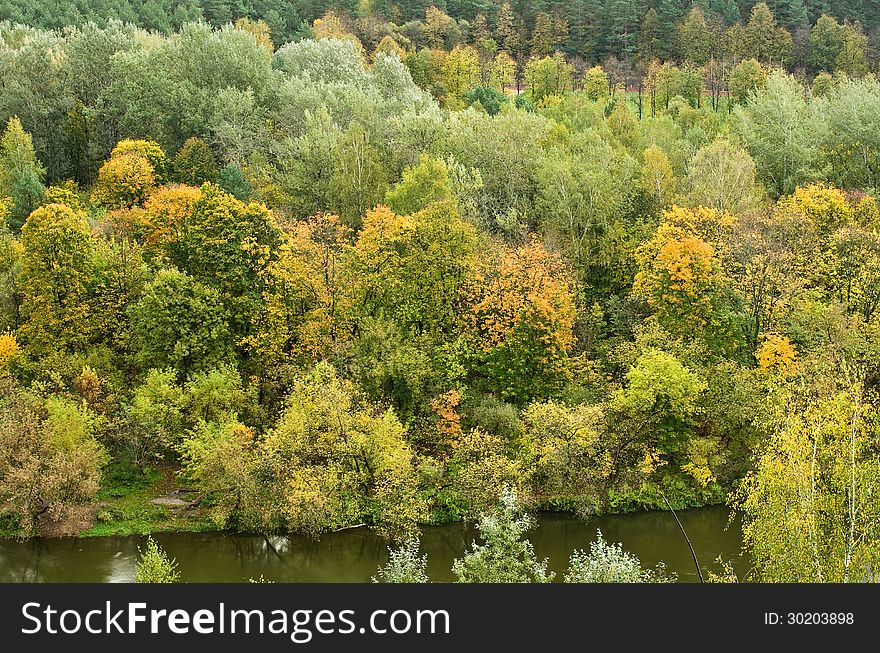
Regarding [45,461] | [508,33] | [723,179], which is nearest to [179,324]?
[45,461]

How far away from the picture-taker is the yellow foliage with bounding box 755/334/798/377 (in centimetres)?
4488

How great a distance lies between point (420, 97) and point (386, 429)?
36.3 meters

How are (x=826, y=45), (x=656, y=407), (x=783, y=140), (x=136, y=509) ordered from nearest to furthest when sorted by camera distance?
(x=136, y=509) → (x=656, y=407) → (x=783, y=140) → (x=826, y=45)

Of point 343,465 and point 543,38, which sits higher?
point 543,38

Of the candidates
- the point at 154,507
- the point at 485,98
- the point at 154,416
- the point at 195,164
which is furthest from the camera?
the point at 485,98

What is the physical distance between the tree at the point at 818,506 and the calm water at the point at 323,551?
40.7 feet

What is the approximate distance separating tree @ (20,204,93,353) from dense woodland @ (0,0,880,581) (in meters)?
0.14

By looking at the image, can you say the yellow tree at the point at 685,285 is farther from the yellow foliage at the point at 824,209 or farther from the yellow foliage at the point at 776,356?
the yellow foliage at the point at 824,209

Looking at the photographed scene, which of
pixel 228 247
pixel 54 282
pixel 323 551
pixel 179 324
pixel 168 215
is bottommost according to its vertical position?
pixel 323 551

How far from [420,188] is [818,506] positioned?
31953 mm

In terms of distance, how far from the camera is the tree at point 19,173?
5541 cm

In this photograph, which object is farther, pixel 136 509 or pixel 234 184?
pixel 234 184

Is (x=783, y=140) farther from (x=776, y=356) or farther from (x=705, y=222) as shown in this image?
(x=776, y=356)

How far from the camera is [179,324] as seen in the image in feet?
149
